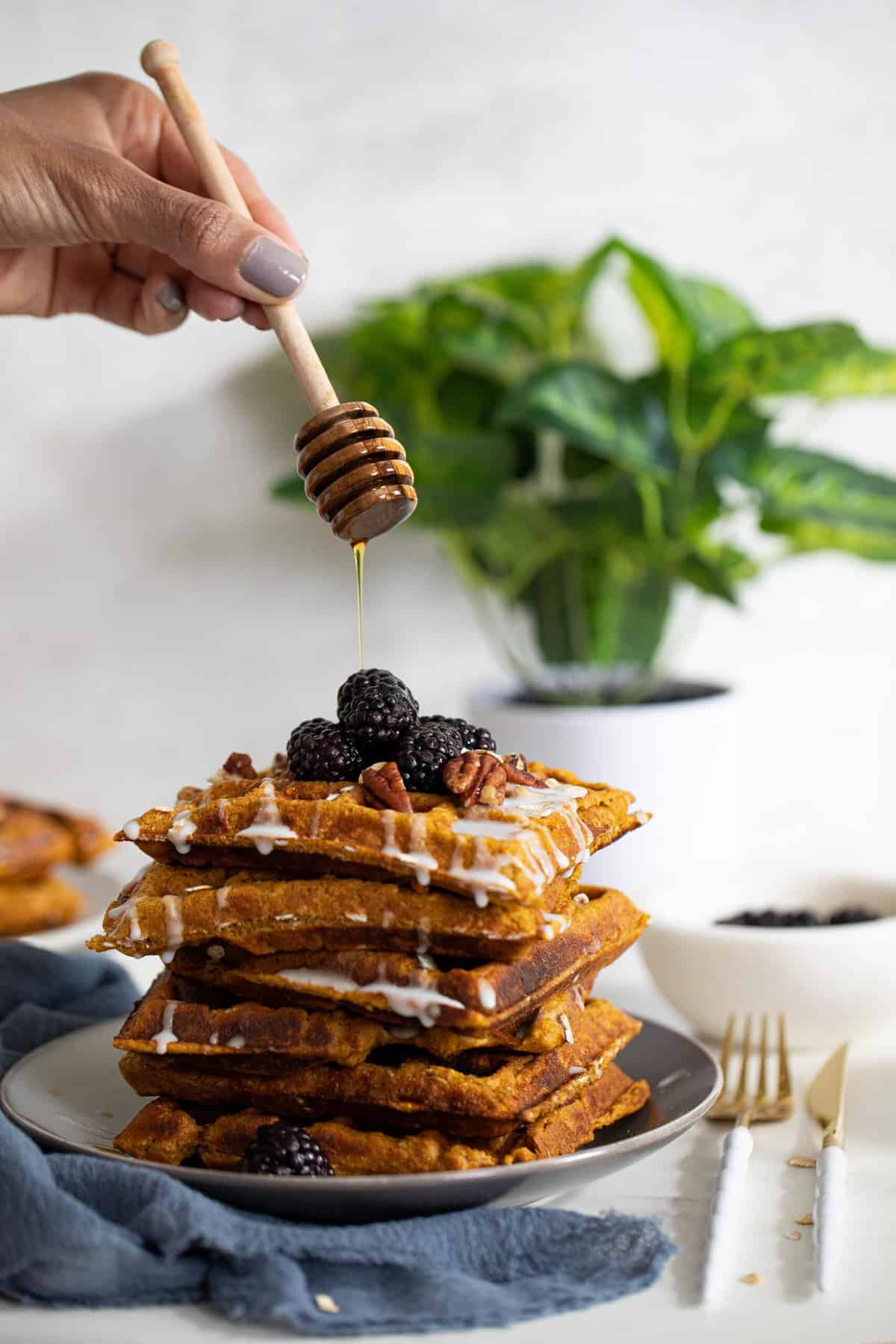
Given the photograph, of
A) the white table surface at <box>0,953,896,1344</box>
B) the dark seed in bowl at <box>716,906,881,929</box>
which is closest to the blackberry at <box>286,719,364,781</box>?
the white table surface at <box>0,953,896,1344</box>

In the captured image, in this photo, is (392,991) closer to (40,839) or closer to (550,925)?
(550,925)

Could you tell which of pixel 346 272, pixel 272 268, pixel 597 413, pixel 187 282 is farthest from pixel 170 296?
pixel 346 272

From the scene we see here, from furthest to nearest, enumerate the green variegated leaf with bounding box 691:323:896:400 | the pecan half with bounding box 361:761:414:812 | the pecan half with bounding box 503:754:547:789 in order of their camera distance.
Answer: the green variegated leaf with bounding box 691:323:896:400, the pecan half with bounding box 503:754:547:789, the pecan half with bounding box 361:761:414:812

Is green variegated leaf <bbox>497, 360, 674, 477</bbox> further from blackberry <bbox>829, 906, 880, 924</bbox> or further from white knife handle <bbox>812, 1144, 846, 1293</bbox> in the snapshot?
white knife handle <bbox>812, 1144, 846, 1293</bbox>

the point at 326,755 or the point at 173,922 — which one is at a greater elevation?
the point at 326,755

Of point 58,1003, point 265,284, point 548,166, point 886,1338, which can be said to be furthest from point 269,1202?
point 548,166

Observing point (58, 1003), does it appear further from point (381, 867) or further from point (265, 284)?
point (265, 284)

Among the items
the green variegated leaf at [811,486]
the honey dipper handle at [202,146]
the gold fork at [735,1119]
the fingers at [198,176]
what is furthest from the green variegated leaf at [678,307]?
the gold fork at [735,1119]
